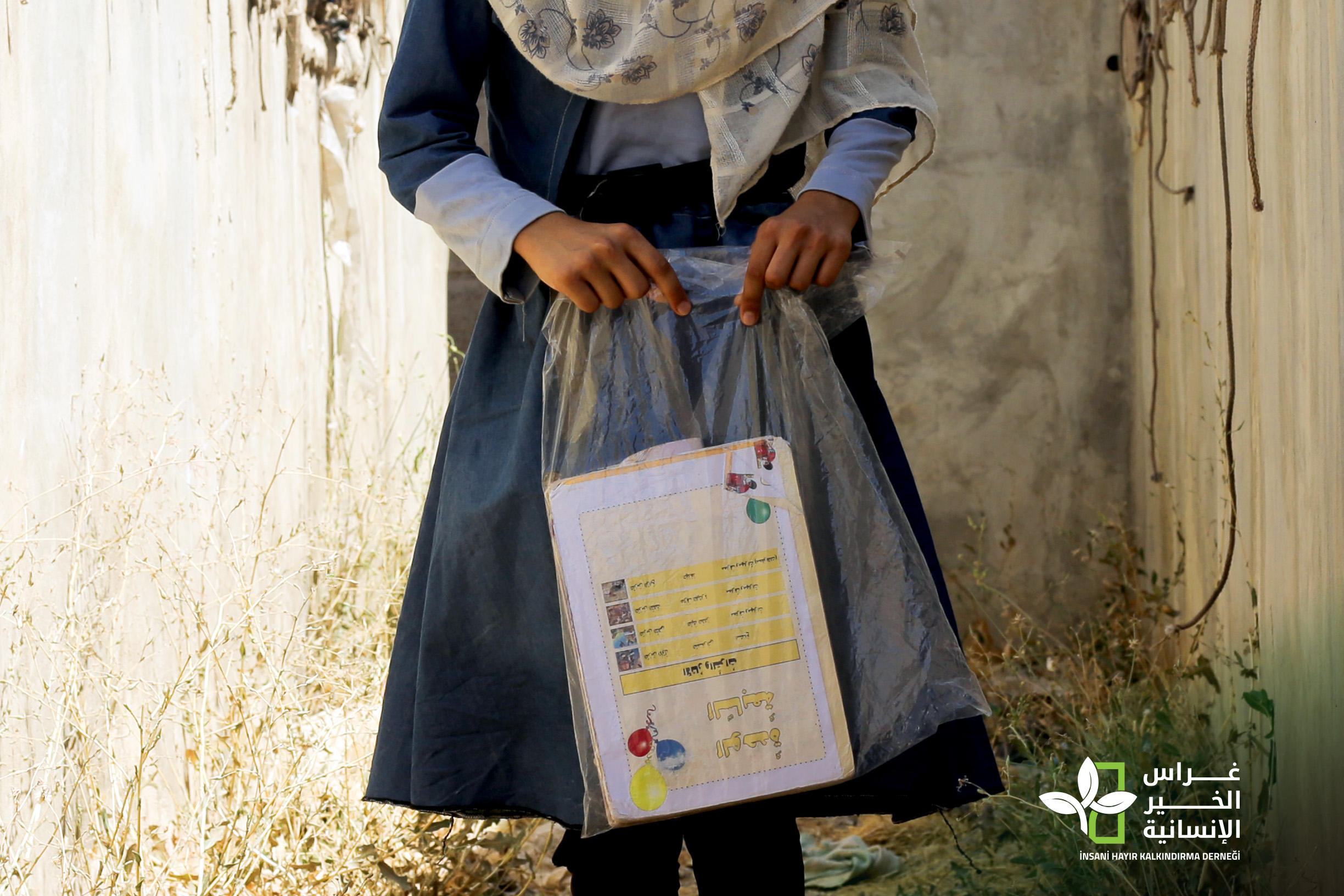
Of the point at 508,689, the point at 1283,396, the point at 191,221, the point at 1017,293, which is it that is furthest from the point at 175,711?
the point at 1017,293

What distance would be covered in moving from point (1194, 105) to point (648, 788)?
2.20 m

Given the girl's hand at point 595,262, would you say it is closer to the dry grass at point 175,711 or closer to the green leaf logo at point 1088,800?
the dry grass at point 175,711

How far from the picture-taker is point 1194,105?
252 cm

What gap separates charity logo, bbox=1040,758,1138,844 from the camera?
1754 mm

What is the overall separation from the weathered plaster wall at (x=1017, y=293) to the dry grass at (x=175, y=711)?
5.99 feet

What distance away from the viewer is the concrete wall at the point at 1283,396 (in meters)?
1.44

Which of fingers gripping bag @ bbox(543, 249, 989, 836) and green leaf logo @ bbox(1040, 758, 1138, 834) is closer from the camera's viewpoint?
fingers gripping bag @ bbox(543, 249, 989, 836)

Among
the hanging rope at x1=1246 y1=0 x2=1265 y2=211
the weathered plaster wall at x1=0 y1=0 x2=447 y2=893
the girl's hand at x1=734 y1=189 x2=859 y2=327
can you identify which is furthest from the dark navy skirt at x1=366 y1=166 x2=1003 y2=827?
the hanging rope at x1=1246 y1=0 x2=1265 y2=211

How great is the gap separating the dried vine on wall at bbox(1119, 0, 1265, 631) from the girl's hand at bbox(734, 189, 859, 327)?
1050 mm

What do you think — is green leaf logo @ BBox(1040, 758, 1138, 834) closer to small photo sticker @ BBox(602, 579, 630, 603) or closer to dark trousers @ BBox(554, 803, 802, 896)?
dark trousers @ BBox(554, 803, 802, 896)

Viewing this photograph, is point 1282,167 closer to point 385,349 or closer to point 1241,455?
point 1241,455

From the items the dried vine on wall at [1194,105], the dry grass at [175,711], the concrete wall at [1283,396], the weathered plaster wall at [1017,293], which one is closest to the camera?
the concrete wall at [1283,396]

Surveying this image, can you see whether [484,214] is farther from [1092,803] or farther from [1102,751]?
[1102,751]

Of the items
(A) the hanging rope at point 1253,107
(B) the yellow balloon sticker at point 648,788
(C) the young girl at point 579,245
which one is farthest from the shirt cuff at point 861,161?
(A) the hanging rope at point 1253,107
